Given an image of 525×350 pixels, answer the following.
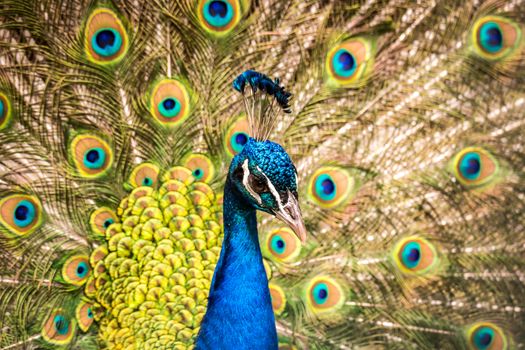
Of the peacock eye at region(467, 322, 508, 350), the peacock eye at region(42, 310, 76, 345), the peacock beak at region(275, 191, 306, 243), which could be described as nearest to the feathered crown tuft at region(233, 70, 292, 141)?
the peacock beak at region(275, 191, 306, 243)

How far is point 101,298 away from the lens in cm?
160

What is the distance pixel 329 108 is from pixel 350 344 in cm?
68

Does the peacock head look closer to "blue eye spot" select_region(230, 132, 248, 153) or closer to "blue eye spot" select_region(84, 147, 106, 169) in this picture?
A: "blue eye spot" select_region(230, 132, 248, 153)

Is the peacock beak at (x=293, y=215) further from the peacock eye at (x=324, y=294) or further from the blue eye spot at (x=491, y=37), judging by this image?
the blue eye spot at (x=491, y=37)

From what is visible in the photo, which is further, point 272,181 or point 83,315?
point 83,315

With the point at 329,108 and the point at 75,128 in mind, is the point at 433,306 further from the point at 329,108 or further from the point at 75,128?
the point at 75,128

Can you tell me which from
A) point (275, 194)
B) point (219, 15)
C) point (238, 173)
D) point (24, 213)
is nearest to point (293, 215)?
point (275, 194)

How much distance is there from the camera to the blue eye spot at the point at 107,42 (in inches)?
64.9

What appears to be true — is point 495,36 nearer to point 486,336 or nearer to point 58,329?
point 486,336

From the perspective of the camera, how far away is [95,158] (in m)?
1.70

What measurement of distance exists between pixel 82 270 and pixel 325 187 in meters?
0.70

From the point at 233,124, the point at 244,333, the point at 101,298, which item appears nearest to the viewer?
the point at 244,333

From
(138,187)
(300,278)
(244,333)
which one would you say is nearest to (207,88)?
(138,187)

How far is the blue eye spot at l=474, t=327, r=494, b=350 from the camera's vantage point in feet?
5.81
